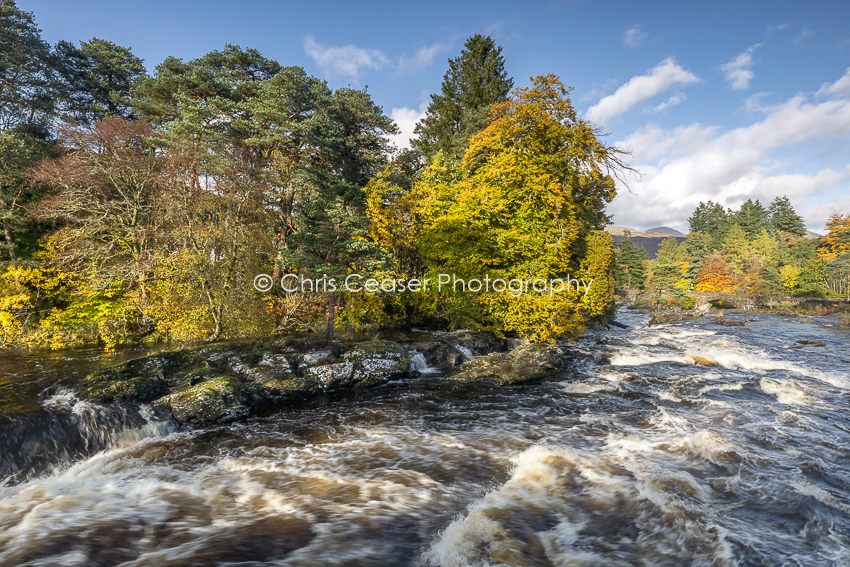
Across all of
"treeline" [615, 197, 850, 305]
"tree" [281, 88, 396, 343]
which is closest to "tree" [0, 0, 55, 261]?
"tree" [281, 88, 396, 343]

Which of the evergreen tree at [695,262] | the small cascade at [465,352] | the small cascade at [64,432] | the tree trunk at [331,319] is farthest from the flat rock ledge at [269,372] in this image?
the evergreen tree at [695,262]

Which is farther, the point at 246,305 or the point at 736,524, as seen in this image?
the point at 246,305

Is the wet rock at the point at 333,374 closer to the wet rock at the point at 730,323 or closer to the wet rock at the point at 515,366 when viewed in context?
the wet rock at the point at 515,366

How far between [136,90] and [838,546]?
1226 inches

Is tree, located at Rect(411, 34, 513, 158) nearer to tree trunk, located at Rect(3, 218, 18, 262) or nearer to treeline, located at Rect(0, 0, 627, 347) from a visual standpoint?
treeline, located at Rect(0, 0, 627, 347)

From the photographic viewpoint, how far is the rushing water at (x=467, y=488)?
4566 mm

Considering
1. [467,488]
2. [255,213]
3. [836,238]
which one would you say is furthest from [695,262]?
[467,488]

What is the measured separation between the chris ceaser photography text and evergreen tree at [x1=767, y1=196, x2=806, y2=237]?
93.5 m

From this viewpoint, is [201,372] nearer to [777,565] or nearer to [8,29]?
[777,565]

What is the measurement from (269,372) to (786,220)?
108592mm

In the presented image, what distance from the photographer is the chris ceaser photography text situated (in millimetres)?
12508

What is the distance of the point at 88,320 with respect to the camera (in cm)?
1525

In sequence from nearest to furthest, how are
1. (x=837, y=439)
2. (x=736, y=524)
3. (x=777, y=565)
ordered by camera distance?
(x=777, y=565)
(x=736, y=524)
(x=837, y=439)

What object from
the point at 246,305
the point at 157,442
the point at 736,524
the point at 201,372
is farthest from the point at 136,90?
the point at 736,524
